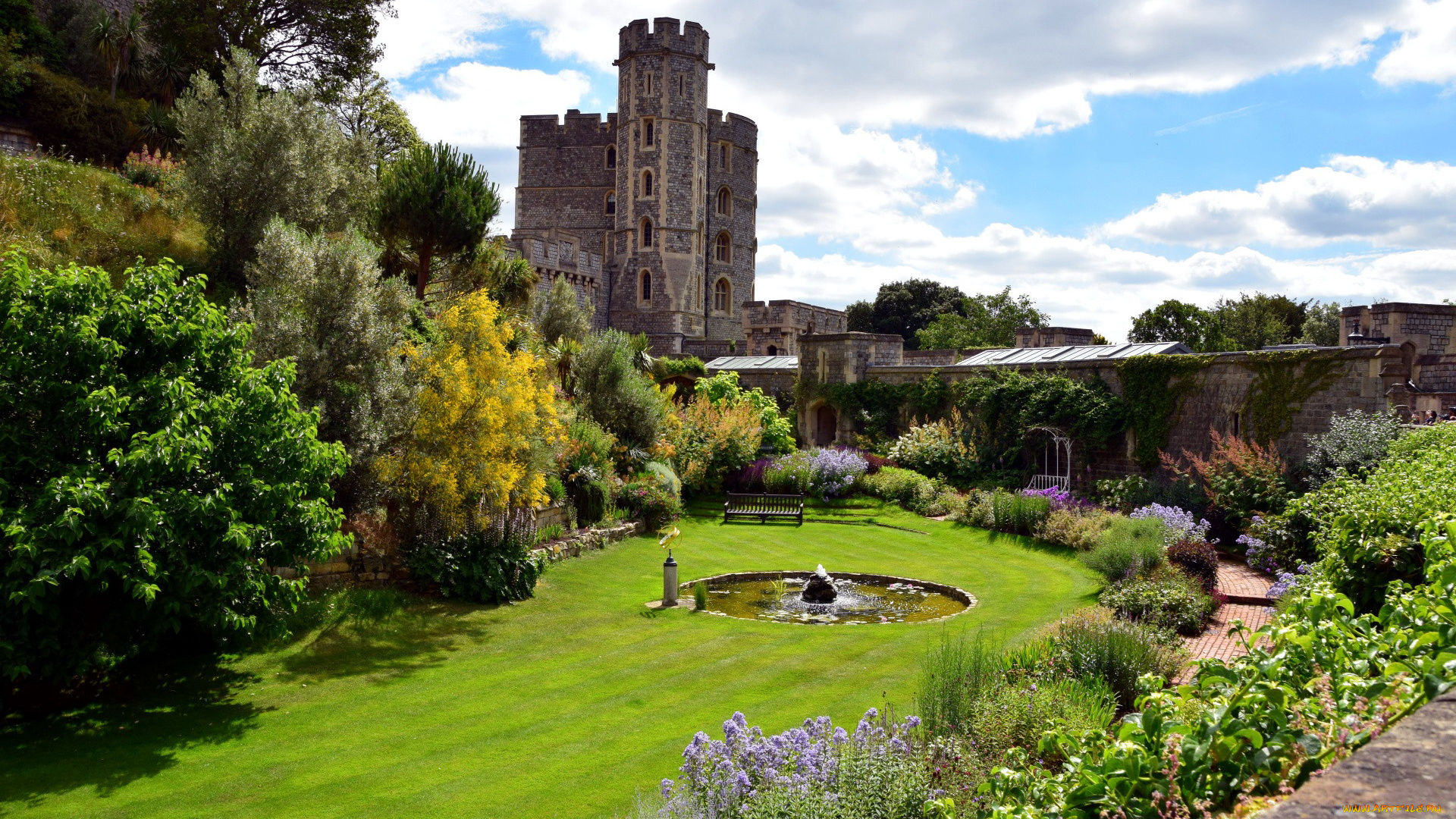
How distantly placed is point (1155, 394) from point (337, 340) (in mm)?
15730

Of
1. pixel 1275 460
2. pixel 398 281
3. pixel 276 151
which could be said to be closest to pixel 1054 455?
pixel 1275 460

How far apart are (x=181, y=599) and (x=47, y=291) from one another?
2.67 m

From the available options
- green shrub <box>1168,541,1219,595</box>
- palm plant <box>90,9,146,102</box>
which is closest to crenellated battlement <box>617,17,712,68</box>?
palm plant <box>90,9,146,102</box>

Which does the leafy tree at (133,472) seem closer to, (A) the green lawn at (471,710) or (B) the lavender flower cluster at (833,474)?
(A) the green lawn at (471,710)

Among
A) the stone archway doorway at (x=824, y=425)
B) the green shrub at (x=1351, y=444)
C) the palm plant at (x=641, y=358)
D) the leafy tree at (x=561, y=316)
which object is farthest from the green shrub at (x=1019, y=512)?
the leafy tree at (x=561, y=316)

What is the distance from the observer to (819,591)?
12.0 metres

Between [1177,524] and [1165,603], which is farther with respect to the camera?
[1177,524]

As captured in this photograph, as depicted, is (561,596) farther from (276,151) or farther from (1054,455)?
(1054,455)

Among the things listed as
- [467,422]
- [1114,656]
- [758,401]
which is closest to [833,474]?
[758,401]

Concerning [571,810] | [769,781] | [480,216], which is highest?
[480,216]

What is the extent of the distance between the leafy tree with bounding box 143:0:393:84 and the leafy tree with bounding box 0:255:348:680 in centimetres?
1886

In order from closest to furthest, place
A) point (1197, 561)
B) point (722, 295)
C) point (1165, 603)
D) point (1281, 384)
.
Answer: point (1165, 603) → point (1197, 561) → point (1281, 384) → point (722, 295)

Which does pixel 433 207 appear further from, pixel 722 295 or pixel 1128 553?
pixel 722 295

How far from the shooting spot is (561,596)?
39.4 ft
